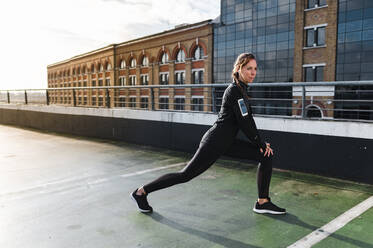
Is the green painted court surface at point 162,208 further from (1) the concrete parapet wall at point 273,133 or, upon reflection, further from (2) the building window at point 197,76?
(2) the building window at point 197,76

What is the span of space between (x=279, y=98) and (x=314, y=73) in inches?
225

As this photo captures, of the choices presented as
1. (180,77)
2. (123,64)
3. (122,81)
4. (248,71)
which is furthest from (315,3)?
(122,81)

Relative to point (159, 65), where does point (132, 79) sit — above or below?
below

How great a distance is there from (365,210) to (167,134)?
536 cm

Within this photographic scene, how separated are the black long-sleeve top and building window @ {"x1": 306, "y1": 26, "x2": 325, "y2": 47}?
3262 cm

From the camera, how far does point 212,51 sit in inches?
1620

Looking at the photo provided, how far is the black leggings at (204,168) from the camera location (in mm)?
3478

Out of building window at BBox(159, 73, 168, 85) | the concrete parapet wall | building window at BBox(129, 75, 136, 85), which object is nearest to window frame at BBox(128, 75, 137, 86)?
building window at BBox(129, 75, 136, 85)

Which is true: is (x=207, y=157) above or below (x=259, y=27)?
below

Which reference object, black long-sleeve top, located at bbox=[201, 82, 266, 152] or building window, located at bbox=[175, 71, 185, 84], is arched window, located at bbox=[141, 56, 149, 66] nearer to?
building window, located at bbox=[175, 71, 185, 84]

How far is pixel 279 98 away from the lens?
3709 cm

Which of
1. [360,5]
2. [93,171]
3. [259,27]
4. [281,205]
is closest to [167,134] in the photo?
[93,171]

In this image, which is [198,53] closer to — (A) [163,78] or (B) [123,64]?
(A) [163,78]

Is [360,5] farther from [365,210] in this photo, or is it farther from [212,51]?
[365,210]
